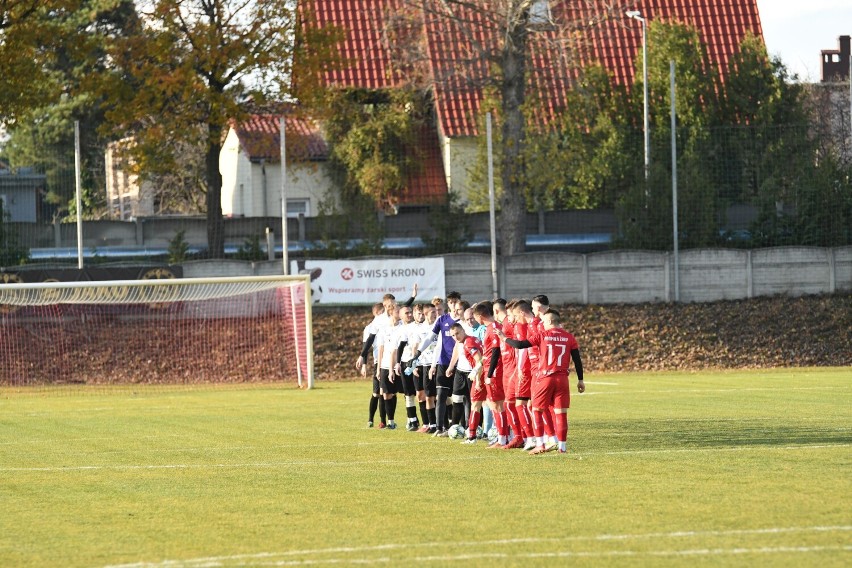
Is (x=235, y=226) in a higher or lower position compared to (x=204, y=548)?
higher

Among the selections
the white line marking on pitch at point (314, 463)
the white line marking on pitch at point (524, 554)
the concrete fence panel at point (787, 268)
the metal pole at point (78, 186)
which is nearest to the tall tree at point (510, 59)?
the concrete fence panel at point (787, 268)

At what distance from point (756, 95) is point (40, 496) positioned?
31586mm

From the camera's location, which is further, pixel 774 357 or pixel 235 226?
pixel 235 226

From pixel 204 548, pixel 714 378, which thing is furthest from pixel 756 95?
pixel 204 548

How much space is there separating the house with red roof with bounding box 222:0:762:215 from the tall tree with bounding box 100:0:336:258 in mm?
1133

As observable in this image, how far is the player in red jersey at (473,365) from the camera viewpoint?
616 inches

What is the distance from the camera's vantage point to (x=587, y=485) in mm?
11445

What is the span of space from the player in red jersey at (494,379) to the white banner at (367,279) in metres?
15.4

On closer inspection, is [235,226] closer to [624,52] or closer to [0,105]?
[0,105]

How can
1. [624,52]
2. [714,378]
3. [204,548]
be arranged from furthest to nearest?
[624,52] < [714,378] < [204,548]

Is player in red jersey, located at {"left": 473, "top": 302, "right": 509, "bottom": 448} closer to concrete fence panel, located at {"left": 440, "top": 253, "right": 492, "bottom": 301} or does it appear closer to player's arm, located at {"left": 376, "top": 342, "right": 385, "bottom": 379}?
player's arm, located at {"left": 376, "top": 342, "right": 385, "bottom": 379}

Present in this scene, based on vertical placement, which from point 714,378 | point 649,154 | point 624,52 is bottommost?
point 714,378

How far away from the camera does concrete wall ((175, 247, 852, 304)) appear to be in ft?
104

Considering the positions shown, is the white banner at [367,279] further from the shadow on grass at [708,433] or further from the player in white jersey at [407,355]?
the shadow on grass at [708,433]
